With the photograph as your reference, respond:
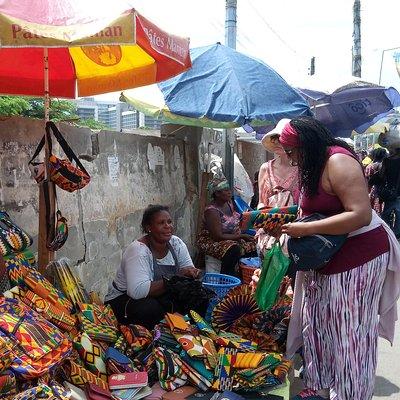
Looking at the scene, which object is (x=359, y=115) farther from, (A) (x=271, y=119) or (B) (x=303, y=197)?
(B) (x=303, y=197)

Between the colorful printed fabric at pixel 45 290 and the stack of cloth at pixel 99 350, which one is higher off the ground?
the colorful printed fabric at pixel 45 290

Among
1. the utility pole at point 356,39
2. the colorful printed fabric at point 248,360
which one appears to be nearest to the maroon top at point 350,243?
the colorful printed fabric at point 248,360

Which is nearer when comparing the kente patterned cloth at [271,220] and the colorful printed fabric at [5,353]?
the colorful printed fabric at [5,353]

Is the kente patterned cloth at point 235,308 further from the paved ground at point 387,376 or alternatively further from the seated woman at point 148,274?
the paved ground at point 387,376

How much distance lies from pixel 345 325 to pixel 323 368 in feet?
1.17

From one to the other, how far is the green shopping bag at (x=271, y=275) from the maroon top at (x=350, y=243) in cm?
35

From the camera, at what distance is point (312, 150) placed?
112 inches

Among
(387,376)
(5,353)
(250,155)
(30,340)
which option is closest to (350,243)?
(387,376)

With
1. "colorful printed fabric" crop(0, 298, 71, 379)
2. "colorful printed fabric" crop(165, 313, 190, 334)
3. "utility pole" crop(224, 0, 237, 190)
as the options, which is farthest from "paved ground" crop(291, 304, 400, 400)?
"utility pole" crop(224, 0, 237, 190)

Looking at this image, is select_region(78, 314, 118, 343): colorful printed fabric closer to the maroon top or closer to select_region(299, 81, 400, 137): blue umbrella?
the maroon top

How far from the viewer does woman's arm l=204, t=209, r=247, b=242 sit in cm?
572

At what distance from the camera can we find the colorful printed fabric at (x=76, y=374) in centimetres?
264

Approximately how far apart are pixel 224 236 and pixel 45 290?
304 centimetres

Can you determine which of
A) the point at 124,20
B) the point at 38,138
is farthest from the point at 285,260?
the point at 38,138
